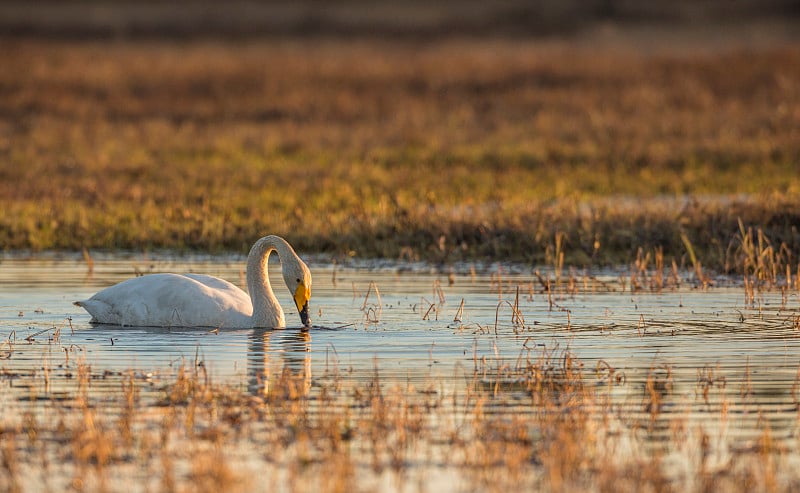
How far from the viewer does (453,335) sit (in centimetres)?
1067

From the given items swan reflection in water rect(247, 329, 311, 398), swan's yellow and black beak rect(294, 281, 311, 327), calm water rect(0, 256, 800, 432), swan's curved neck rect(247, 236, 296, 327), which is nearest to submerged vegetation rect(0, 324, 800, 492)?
swan reflection in water rect(247, 329, 311, 398)

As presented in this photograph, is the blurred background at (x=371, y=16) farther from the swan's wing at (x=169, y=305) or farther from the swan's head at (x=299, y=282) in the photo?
the swan's head at (x=299, y=282)

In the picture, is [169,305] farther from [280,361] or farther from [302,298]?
[280,361]

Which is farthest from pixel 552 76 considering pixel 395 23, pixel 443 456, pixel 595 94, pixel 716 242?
pixel 443 456

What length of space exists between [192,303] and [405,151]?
49.4 feet

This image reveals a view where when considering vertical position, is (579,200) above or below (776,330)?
above

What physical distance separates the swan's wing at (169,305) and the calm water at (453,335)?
0.51ft

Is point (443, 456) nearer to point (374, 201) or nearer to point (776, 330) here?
point (776, 330)

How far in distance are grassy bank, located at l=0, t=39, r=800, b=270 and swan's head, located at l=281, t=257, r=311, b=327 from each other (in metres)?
4.31

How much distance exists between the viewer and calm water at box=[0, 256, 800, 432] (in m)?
9.23

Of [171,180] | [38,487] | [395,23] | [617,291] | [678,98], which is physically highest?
[395,23]

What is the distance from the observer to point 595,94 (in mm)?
32156

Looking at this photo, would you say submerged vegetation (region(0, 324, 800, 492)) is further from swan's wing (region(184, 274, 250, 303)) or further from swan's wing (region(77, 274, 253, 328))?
swan's wing (region(184, 274, 250, 303))

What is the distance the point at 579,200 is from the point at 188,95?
1553 centimetres
